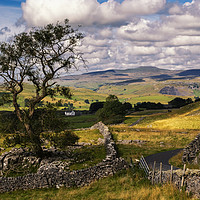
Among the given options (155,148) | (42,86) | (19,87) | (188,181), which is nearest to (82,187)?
(188,181)

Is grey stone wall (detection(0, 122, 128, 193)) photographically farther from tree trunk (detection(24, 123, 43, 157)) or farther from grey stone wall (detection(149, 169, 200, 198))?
grey stone wall (detection(149, 169, 200, 198))

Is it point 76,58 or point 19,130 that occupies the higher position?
point 76,58

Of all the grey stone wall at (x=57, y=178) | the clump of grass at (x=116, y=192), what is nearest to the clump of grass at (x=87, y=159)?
the grey stone wall at (x=57, y=178)

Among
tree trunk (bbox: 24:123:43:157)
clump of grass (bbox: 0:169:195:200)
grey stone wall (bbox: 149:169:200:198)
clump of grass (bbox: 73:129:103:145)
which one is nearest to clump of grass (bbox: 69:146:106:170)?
clump of grass (bbox: 0:169:195:200)

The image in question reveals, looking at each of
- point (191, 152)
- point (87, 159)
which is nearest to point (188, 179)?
point (191, 152)

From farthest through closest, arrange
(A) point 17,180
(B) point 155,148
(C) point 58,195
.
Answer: (B) point 155,148 < (A) point 17,180 < (C) point 58,195

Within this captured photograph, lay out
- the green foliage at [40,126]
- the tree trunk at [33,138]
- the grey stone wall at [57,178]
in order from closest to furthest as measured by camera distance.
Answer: the grey stone wall at [57,178] → the tree trunk at [33,138] → the green foliage at [40,126]

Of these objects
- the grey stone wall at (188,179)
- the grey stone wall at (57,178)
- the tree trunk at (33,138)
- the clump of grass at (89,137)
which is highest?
the tree trunk at (33,138)

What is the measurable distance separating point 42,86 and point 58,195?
51.8 ft

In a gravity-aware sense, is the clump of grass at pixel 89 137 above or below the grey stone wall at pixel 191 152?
below

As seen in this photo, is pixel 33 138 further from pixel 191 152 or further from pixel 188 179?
pixel 191 152

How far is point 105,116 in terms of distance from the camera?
138 m

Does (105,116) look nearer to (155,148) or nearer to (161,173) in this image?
(155,148)

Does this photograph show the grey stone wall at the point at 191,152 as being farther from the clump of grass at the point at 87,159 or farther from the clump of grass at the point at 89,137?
the clump of grass at the point at 89,137
